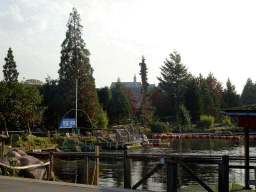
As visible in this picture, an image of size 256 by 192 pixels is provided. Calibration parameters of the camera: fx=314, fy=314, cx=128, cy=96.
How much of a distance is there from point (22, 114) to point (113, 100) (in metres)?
30.7

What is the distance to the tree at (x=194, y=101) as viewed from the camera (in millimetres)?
67812

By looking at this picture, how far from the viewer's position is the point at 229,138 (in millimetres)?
45844

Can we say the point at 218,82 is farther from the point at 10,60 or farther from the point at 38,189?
the point at 38,189

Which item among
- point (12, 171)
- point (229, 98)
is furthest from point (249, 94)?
point (12, 171)

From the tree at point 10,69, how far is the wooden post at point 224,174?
47915 millimetres

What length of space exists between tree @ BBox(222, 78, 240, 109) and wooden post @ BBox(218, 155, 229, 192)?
249 ft

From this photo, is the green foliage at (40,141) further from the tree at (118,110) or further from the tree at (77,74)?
the tree at (118,110)

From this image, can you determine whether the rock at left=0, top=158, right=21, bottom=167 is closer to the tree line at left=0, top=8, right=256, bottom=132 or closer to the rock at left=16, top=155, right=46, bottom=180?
the rock at left=16, top=155, right=46, bottom=180

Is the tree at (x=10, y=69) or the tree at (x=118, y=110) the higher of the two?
the tree at (x=10, y=69)

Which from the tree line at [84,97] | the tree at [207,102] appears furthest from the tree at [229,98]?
the tree at [207,102]

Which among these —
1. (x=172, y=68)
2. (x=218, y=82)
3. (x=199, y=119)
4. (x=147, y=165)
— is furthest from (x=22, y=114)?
(x=218, y=82)

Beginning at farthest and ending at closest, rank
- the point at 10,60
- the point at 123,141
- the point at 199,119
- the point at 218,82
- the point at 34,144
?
the point at 218,82 < the point at 199,119 < the point at 10,60 < the point at 123,141 < the point at 34,144

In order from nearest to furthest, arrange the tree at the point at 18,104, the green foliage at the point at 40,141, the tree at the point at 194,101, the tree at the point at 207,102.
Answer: the tree at the point at 18,104, the green foliage at the point at 40,141, the tree at the point at 194,101, the tree at the point at 207,102

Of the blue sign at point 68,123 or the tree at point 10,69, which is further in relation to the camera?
the tree at point 10,69
